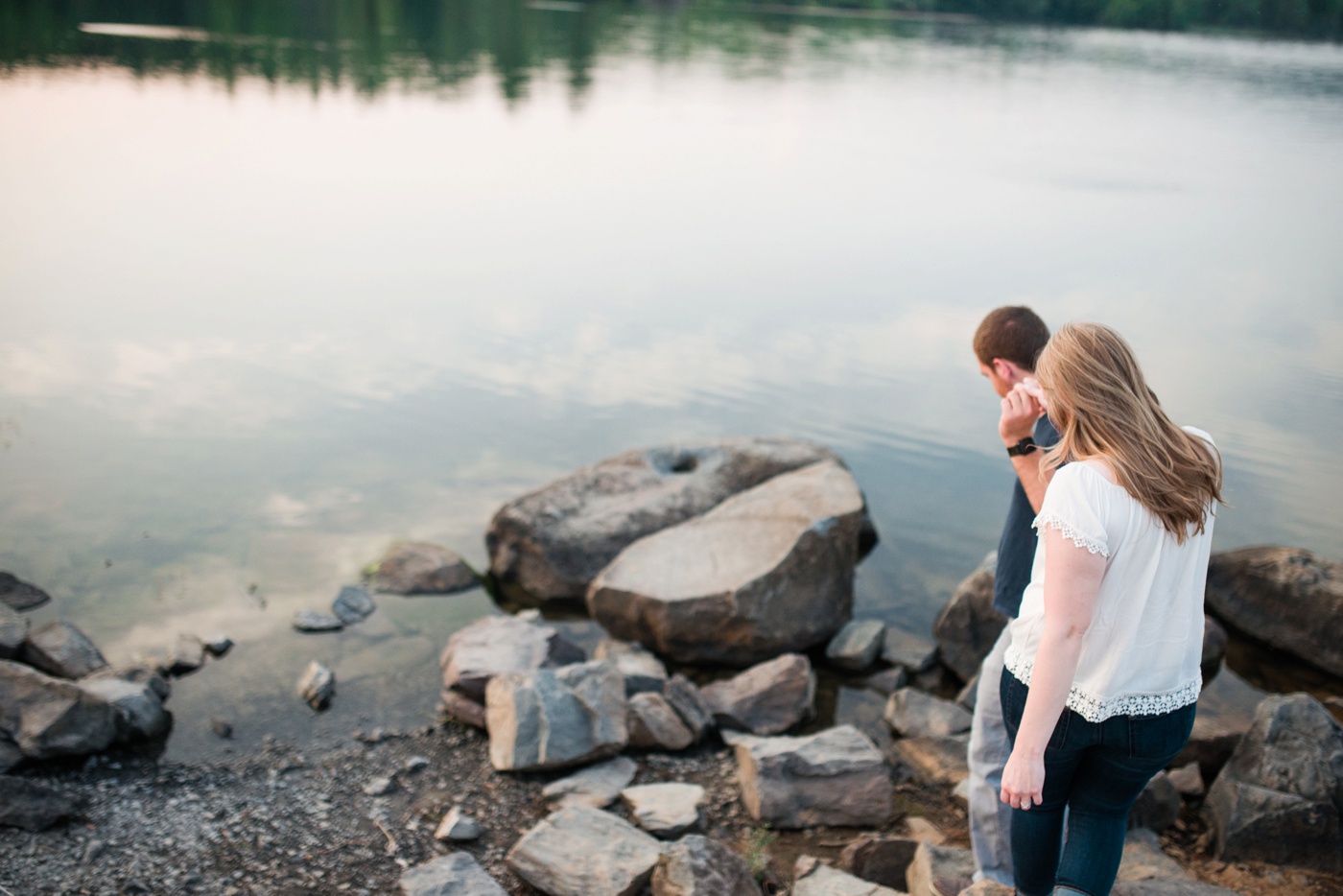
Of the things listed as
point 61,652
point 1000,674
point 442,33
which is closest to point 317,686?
point 61,652

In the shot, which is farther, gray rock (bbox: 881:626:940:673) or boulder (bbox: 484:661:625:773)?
gray rock (bbox: 881:626:940:673)

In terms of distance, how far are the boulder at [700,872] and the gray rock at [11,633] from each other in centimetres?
407

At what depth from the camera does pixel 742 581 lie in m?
6.30

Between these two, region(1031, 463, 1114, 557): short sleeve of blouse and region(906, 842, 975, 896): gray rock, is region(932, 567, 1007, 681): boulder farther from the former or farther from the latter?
region(1031, 463, 1114, 557): short sleeve of blouse

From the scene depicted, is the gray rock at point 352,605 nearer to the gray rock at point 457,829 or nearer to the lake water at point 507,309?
the lake water at point 507,309

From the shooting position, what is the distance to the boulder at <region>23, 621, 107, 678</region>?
224 inches

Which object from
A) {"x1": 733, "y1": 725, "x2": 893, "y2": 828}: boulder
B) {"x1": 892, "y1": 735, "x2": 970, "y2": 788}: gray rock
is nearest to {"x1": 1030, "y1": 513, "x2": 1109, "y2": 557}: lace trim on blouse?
{"x1": 733, "y1": 725, "x2": 893, "y2": 828}: boulder

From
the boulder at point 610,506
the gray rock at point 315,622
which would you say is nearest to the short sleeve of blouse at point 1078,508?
the boulder at point 610,506

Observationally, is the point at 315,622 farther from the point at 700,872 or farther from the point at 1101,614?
the point at 1101,614

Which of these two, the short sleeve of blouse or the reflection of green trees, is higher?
the reflection of green trees

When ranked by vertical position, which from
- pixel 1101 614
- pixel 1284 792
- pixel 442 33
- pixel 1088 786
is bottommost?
pixel 1284 792

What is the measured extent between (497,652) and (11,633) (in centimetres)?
277

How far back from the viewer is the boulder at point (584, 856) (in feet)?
13.0

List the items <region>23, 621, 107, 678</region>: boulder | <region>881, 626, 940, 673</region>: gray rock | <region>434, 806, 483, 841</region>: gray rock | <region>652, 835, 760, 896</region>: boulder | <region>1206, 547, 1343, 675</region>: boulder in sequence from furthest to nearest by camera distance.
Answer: <region>1206, 547, 1343, 675</region>: boulder → <region>881, 626, 940, 673</region>: gray rock → <region>23, 621, 107, 678</region>: boulder → <region>434, 806, 483, 841</region>: gray rock → <region>652, 835, 760, 896</region>: boulder
